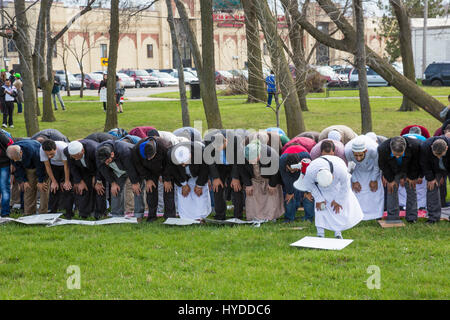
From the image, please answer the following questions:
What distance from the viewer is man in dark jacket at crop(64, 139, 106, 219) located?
391 inches

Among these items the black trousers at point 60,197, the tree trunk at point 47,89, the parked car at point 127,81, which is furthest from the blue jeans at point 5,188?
the parked car at point 127,81

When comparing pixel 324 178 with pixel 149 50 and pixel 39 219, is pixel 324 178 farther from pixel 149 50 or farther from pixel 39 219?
pixel 149 50

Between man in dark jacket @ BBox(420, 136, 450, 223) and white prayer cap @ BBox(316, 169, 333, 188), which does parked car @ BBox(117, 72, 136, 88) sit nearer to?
man in dark jacket @ BBox(420, 136, 450, 223)

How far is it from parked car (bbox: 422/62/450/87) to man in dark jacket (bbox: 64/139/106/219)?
102 feet

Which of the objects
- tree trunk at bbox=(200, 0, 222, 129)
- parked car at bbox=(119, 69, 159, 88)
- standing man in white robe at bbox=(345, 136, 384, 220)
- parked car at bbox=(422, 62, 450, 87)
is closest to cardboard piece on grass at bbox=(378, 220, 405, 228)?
standing man in white robe at bbox=(345, 136, 384, 220)

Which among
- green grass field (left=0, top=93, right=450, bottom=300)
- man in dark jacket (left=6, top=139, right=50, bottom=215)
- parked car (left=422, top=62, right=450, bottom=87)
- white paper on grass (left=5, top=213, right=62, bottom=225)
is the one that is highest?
parked car (left=422, top=62, right=450, bottom=87)

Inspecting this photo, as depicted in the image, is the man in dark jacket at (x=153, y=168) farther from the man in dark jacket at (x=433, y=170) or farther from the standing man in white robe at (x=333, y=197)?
the man in dark jacket at (x=433, y=170)

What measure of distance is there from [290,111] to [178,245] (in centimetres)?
759

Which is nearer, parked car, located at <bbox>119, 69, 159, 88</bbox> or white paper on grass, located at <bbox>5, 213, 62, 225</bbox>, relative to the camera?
white paper on grass, located at <bbox>5, 213, 62, 225</bbox>

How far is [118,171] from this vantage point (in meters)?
10.1

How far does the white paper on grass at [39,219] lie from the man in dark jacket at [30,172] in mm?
386

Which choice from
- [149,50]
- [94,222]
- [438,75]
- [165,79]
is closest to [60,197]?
[94,222]

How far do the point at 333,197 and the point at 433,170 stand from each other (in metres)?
1.81

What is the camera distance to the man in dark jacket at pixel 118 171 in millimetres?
9672
